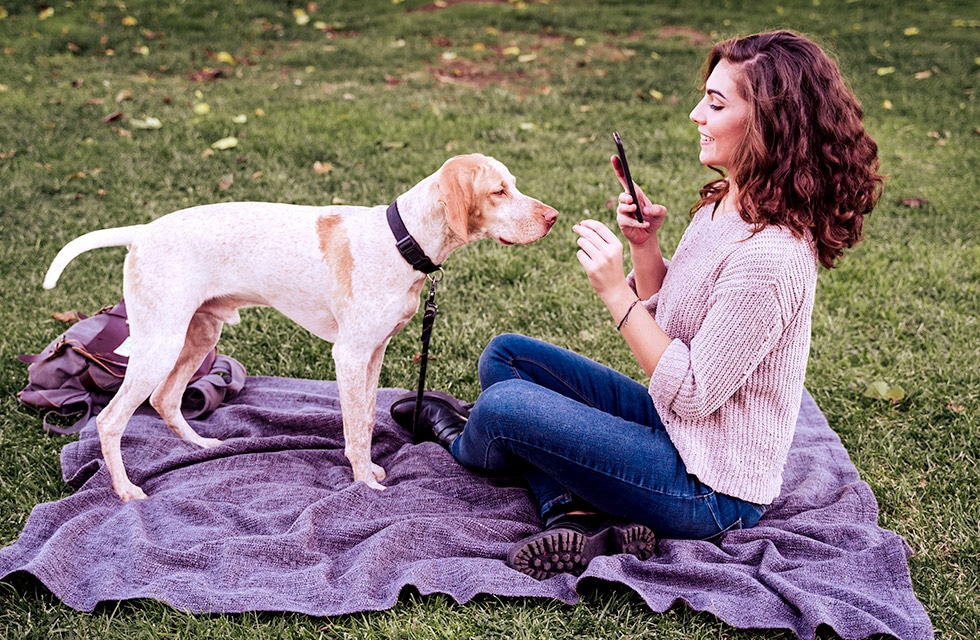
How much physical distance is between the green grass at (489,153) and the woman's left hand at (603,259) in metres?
1.07

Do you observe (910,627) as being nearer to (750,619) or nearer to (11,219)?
(750,619)

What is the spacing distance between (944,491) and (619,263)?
1.91 metres

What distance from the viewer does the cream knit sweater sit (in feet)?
8.64

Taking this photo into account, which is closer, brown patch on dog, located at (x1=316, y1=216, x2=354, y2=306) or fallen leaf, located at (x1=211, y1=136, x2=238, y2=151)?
brown patch on dog, located at (x1=316, y1=216, x2=354, y2=306)

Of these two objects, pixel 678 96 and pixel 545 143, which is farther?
pixel 678 96

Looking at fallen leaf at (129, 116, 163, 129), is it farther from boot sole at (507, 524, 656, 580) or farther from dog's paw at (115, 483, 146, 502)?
boot sole at (507, 524, 656, 580)

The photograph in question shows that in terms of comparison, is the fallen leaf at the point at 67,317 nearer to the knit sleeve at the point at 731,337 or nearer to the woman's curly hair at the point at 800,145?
the knit sleeve at the point at 731,337

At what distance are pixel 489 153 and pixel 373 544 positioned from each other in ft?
16.5

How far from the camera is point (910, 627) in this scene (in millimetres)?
2672

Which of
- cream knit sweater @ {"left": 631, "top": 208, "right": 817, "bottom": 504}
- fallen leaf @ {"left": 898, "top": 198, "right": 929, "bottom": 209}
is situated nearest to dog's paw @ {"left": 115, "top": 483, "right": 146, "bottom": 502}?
cream knit sweater @ {"left": 631, "top": 208, "right": 817, "bottom": 504}

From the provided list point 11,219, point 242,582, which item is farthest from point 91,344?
point 11,219

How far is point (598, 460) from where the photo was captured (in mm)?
2885

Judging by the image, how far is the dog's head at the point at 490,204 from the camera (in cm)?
305

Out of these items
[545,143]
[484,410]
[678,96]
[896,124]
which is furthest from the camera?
[678,96]
